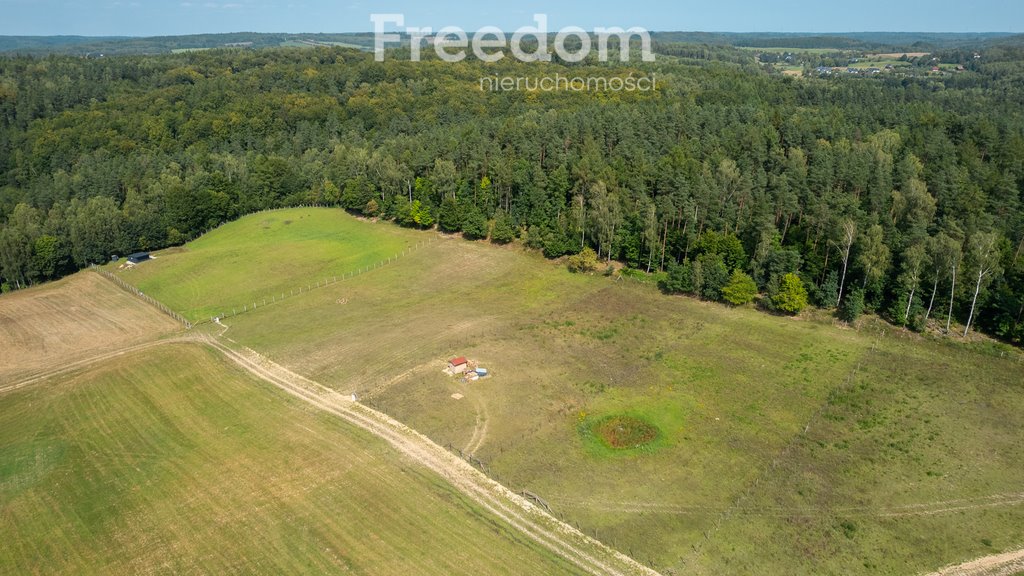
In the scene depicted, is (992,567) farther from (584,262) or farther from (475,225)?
(475,225)

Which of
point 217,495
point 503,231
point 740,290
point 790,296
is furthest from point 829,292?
point 217,495

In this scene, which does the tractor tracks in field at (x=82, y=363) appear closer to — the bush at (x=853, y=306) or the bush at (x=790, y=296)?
the bush at (x=790, y=296)

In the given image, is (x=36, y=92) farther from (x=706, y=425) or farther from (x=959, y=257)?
(x=959, y=257)

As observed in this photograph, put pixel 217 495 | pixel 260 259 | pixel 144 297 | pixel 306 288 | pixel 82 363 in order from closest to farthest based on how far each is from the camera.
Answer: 1. pixel 217 495
2. pixel 82 363
3. pixel 144 297
4. pixel 306 288
5. pixel 260 259

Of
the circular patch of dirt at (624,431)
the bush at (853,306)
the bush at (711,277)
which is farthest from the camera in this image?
the bush at (711,277)

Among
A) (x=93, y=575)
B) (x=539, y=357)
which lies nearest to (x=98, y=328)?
(x=93, y=575)

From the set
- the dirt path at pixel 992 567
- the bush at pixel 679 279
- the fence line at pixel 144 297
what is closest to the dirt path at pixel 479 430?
the dirt path at pixel 992 567
